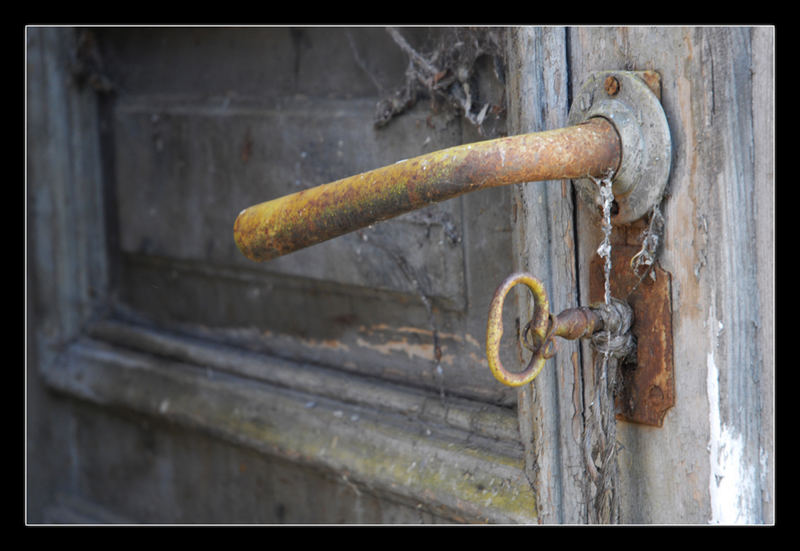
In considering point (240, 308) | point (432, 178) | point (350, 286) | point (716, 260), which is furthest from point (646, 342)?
point (240, 308)

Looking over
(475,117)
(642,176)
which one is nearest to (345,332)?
(475,117)

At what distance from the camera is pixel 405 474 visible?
32.5 inches

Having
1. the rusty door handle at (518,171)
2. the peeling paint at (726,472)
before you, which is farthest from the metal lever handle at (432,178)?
the peeling paint at (726,472)

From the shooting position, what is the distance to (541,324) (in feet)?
1.80

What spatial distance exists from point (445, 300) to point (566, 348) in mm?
189

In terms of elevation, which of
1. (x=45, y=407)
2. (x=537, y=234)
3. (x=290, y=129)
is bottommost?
(x=45, y=407)

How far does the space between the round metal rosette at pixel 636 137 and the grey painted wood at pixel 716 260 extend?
0.01m

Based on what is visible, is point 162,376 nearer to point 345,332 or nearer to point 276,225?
point 345,332

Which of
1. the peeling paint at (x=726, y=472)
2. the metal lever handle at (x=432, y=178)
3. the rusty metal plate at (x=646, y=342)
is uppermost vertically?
the metal lever handle at (x=432, y=178)

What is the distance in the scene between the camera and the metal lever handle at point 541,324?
1.73 feet

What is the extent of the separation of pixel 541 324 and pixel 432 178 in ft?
0.39

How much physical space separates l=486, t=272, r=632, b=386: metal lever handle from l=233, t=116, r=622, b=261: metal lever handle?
69mm

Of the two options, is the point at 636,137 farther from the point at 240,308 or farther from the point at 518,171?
the point at 240,308

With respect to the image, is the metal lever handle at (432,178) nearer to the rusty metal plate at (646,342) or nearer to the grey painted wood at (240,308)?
the rusty metal plate at (646,342)
